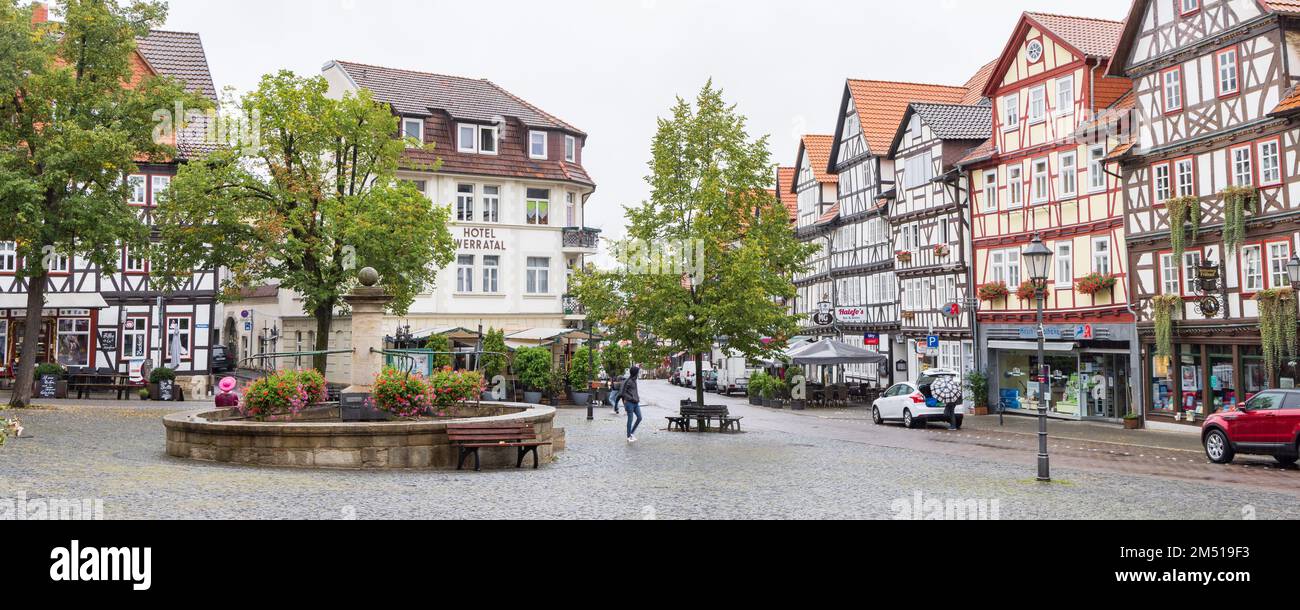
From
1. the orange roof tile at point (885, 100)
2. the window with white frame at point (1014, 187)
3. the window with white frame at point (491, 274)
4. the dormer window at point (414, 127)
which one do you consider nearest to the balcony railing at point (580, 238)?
the window with white frame at point (491, 274)

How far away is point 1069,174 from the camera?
32781 millimetres

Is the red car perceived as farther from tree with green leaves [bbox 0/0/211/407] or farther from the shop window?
the shop window

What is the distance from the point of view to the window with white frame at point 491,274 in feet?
154

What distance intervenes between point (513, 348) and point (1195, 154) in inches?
936

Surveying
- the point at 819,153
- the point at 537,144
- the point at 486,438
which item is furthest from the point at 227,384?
the point at 819,153

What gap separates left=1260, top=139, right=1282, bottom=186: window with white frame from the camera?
25.1 metres

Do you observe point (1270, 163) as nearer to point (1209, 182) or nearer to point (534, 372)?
point (1209, 182)

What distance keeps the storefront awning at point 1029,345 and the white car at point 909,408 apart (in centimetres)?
291

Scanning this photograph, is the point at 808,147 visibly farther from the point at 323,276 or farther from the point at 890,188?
the point at 323,276

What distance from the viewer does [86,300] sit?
3644cm

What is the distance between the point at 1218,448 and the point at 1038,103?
16.2 m

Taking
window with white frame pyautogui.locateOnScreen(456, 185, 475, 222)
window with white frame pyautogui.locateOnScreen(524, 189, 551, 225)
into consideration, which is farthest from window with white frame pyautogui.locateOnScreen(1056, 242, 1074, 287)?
window with white frame pyautogui.locateOnScreen(456, 185, 475, 222)

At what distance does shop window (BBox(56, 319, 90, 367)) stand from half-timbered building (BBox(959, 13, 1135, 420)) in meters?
31.4
